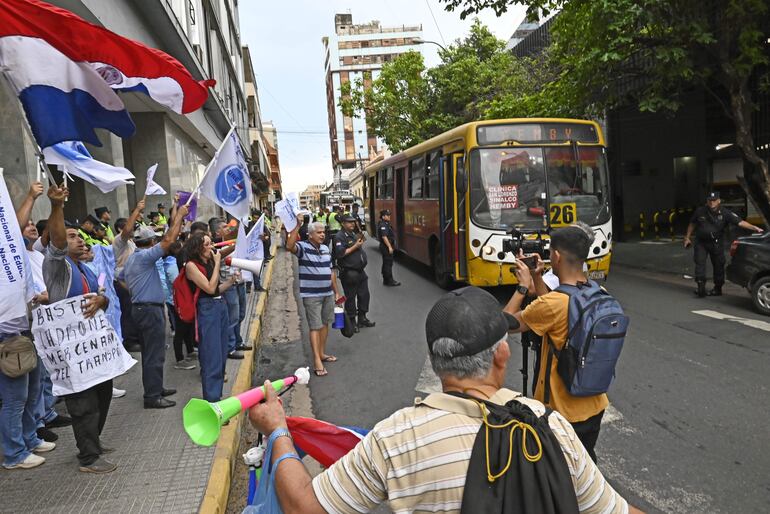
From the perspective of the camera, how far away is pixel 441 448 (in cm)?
142

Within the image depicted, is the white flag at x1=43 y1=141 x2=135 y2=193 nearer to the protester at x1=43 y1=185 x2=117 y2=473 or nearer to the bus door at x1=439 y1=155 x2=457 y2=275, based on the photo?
the protester at x1=43 y1=185 x2=117 y2=473

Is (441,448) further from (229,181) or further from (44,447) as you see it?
(229,181)

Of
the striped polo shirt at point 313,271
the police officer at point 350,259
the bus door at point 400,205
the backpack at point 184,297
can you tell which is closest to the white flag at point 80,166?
the backpack at point 184,297

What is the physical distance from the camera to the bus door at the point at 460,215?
927 centimetres

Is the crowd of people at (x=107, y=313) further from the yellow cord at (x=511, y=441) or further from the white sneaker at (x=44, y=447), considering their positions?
the yellow cord at (x=511, y=441)

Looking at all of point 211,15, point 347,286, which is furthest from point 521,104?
point 211,15

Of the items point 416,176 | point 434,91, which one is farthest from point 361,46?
point 416,176

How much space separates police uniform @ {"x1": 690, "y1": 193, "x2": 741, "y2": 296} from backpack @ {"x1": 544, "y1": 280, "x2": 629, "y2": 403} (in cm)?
774


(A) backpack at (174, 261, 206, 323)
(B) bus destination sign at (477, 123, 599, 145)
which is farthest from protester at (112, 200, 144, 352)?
(B) bus destination sign at (477, 123, 599, 145)

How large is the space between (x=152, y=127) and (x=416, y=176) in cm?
699

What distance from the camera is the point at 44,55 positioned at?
12.0 feet

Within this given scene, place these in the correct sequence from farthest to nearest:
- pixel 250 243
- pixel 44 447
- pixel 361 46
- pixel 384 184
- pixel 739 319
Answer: pixel 361 46 < pixel 384 184 < pixel 739 319 < pixel 250 243 < pixel 44 447

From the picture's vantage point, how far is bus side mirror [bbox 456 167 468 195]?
9.21 metres

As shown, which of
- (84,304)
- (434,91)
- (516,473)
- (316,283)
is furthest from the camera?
(434,91)
